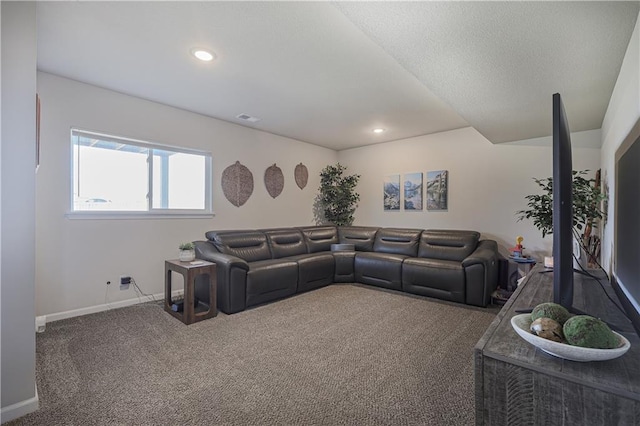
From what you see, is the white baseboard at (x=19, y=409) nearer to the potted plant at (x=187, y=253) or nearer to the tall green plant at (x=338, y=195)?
the potted plant at (x=187, y=253)

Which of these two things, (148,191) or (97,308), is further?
(148,191)

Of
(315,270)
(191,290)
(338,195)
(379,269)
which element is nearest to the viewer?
(191,290)

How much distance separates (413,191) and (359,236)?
1251 millimetres

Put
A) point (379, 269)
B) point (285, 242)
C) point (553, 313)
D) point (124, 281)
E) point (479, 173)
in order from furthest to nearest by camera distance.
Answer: point (285, 242) < point (479, 173) < point (379, 269) < point (124, 281) < point (553, 313)

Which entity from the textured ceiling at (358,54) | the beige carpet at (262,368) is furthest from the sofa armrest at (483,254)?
the textured ceiling at (358,54)

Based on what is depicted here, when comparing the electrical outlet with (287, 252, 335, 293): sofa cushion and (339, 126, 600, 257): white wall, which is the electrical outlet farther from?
(339, 126, 600, 257): white wall

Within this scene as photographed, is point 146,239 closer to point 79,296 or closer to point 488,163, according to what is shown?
point 79,296

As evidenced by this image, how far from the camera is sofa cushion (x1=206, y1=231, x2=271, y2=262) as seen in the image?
382 centimetres

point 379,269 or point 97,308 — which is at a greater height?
point 379,269

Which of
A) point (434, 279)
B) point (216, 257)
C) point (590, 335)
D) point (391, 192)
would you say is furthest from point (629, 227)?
point (391, 192)

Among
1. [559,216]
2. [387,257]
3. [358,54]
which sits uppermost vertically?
[358,54]

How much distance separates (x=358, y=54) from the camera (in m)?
2.40

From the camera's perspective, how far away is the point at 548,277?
7.56ft

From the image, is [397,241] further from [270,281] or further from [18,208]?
[18,208]
